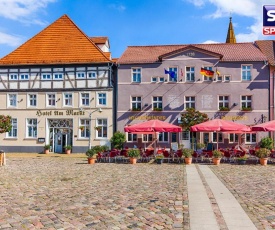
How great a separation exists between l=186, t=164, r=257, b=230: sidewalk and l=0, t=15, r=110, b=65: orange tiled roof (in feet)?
74.6

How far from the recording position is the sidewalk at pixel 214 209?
667 cm

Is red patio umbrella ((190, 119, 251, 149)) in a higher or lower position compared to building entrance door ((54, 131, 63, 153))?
higher

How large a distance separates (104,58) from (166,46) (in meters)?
6.71

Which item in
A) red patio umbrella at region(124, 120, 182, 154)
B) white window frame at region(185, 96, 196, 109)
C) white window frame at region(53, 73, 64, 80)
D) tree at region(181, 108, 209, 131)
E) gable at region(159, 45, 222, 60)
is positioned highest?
gable at region(159, 45, 222, 60)

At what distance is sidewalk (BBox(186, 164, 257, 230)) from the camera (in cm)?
667

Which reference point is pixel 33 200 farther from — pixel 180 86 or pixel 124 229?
pixel 180 86

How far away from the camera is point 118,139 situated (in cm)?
3042

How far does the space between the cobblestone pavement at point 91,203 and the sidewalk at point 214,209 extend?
35cm

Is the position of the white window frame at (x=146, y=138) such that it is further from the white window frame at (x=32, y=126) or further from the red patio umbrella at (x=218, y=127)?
the white window frame at (x=32, y=126)

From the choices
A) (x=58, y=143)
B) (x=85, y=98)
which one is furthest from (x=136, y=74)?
(x=58, y=143)

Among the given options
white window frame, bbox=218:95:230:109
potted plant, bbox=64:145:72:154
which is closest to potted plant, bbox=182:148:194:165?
white window frame, bbox=218:95:230:109

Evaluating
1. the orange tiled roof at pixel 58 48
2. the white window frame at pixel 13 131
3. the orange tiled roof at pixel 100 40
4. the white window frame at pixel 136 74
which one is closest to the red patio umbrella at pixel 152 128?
the white window frame at pixel 136 74

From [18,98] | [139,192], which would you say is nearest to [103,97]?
[18,98]

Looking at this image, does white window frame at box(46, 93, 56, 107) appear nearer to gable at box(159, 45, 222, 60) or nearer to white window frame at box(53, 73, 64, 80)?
white window frame at box(53, 73, 64, 80)
